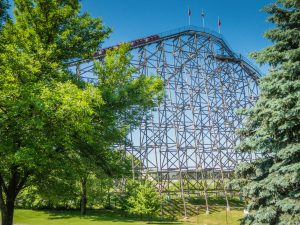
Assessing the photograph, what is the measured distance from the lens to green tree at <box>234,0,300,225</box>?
8.28 meters

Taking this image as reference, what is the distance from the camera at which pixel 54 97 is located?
7625mm

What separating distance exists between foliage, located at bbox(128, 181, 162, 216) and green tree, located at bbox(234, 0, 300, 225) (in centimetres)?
1185

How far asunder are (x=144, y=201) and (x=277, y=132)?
46.0 feet

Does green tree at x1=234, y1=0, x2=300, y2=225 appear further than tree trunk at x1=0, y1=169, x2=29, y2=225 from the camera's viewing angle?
No

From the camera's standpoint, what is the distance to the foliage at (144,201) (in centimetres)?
2109

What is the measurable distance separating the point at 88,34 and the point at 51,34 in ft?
4.45

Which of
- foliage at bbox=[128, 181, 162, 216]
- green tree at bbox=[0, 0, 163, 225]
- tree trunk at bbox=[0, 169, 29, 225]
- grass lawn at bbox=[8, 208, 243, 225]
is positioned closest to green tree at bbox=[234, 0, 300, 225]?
green tree at bbox=[0, 0, 163, 225]

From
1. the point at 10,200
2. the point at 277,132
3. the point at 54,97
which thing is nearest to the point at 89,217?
the point at 10,200

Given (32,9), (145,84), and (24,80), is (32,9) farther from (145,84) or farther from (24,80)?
(145,84)

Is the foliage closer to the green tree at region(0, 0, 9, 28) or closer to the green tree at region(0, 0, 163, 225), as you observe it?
the green tree at region(0, 0, 163, 225)

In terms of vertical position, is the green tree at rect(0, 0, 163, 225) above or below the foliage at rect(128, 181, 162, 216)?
above

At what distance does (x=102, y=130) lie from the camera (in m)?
9.52

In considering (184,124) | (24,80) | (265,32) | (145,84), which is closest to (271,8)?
(265,32)

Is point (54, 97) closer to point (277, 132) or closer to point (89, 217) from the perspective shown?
point (277, 132)
